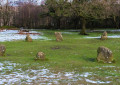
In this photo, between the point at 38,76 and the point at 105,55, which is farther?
the point at 105,55

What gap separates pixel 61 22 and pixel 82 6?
40.1 metres

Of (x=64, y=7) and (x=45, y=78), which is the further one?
(x=64, y=7)

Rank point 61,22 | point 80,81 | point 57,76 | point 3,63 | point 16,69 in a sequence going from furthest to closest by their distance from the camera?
point 61,22, point 3,63, point 16,69, point 57,76, point 80,81

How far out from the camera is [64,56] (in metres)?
19.8

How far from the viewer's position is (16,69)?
14.0 meters

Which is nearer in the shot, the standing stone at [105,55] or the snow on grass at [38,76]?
the snow on grass at [38,76]

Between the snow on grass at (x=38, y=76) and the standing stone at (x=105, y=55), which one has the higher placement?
the standing stone at (x=105, y=55)

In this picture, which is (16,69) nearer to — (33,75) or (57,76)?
(33,75)

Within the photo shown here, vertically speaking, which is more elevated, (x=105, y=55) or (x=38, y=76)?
(x=105, y=55)

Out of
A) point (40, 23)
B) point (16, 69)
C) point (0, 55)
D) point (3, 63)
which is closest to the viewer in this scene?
point (16, 69)

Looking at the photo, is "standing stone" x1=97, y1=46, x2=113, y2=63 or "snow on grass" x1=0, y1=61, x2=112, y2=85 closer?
"snow on grass" x1=0, y1=61, x2=112, y2=85

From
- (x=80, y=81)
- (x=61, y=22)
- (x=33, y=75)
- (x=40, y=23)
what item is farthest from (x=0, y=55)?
(x=40, y=23)

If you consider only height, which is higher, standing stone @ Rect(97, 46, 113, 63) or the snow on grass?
standing stone @ Rect(97, 46, 113, 63)

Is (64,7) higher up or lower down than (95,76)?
higher up
